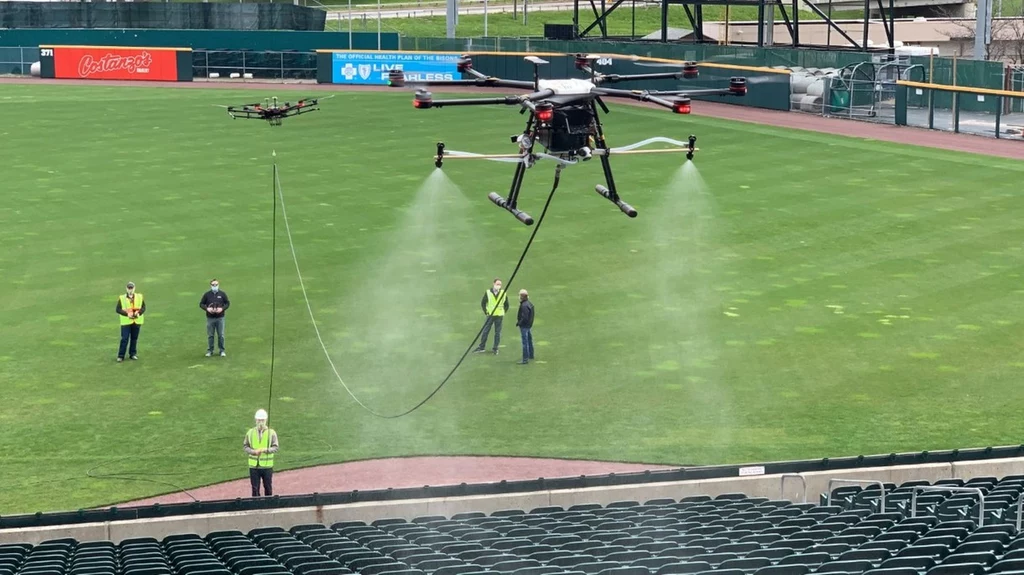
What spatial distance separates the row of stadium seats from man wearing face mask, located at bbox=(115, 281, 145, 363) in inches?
451

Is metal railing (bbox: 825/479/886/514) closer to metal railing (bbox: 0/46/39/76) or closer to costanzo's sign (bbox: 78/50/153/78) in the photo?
costanzo's sign (bbox: 78/50/153/78)

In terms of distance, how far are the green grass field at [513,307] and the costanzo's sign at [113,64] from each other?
25.5 metres

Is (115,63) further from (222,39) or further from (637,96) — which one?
(637,96)

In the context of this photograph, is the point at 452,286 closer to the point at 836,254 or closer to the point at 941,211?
the point at 836,254

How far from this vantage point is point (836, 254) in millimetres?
42562

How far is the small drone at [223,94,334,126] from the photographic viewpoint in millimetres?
61281

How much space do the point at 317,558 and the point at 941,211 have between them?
34.3m

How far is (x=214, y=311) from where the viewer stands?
31938 mm

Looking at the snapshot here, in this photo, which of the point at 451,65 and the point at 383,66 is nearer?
the point at 451,65

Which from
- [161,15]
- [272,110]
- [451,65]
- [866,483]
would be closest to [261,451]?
[866,483]

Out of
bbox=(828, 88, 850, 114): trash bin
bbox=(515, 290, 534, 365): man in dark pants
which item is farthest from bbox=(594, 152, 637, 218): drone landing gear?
bbox=(828, 88, 850, 114): trash bin

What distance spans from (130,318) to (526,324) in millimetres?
9151

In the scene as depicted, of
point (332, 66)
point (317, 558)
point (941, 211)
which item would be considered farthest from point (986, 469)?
point (332, 66)

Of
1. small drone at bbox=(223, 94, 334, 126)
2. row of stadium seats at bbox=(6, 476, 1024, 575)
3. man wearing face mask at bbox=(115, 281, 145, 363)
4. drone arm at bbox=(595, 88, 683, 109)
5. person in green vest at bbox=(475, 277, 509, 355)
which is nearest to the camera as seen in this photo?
row of stadium seats at bbox=(6, 476, 1024, 575)
